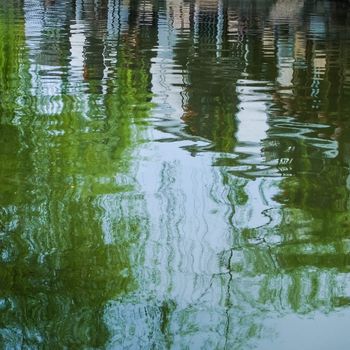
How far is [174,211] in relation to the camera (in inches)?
178

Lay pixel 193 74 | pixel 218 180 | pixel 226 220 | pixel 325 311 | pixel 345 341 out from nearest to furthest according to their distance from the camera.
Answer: pixel 345 341, pixel 325 311, pixel 226 220, pixel 218 180, pixel 193 74

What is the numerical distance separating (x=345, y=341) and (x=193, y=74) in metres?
7.56

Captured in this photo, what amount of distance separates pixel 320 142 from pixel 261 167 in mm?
1003

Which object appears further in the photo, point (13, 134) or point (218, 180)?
point (13, 134)

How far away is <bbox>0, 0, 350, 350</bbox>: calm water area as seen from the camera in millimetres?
3111

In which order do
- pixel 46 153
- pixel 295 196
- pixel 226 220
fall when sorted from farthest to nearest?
1. pixel 46 153
2. pixel 295 196
3. pixel 226 220

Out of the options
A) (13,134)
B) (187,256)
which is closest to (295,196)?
(187,256)

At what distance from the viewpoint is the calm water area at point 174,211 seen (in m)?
3.11

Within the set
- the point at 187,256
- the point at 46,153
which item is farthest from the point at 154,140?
the point at 187,256

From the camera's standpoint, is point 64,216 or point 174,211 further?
point 174,211

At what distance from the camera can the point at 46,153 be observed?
19.0ft

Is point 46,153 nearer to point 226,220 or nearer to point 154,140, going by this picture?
point 154,140

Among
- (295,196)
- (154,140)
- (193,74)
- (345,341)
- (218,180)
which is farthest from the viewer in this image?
(193,74)

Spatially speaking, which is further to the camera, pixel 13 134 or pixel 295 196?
pixel 13 134
